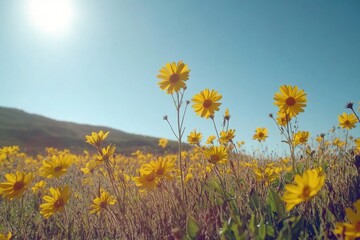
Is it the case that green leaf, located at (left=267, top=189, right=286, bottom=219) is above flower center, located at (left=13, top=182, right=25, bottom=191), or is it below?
above

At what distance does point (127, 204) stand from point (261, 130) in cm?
327

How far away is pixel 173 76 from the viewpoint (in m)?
3.28

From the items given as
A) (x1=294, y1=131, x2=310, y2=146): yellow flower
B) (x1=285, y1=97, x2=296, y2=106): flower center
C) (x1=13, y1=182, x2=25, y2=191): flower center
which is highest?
(x1=285, y1=97, x2=296, y2=106): flower center

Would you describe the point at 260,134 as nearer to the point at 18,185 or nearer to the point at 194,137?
the point at 194,137

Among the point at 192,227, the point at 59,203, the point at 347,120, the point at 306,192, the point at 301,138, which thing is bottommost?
the point at 59,203

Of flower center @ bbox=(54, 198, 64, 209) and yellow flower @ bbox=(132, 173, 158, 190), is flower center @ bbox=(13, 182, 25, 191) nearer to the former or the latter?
flower center @ bbox=(54, 198, 64, 209)

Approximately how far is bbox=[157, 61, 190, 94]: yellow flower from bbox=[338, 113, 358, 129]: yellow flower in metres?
3.15

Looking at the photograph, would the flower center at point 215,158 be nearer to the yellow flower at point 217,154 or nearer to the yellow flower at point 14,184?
the yellow flower at point 217,154

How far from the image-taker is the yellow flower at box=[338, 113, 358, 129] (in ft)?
16.5

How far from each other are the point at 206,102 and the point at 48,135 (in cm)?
4096

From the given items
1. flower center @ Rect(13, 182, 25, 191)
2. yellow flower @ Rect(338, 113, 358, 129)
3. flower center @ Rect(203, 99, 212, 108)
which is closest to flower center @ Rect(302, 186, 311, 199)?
flower center @ Rect(203, 99, 212, 108)

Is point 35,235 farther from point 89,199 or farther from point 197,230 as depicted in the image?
point 197,230

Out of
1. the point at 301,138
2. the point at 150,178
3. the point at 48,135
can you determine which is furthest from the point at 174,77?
the point at 48,135

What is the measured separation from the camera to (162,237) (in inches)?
106
